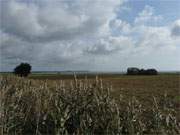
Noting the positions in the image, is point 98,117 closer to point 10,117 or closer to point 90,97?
point 90,97

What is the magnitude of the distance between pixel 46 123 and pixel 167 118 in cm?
261

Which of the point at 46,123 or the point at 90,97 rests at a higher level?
the point at 90,97

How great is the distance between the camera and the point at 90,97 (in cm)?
788

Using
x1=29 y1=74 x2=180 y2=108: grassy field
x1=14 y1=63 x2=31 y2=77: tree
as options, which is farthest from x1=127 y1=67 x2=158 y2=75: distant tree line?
x1=29 y1=74 x2=180 y2=108: grassy field

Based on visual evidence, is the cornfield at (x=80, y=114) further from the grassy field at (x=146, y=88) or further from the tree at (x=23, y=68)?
the tree at (x=23, y=68)


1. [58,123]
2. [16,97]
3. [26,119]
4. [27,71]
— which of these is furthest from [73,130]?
[27,71]

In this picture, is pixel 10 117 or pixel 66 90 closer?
pixel 10 117

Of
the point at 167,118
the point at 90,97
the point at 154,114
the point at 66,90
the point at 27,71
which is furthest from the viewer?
the point at 27,71

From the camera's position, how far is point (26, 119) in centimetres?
796

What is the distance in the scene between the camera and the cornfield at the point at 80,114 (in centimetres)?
676

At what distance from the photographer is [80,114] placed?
25.4 feet

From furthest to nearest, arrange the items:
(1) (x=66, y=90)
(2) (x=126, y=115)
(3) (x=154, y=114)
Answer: (1) (x=66, y=90) → (2) (x=126, y=115) → (3) (x=154, y=114)

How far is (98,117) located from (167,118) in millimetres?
1818

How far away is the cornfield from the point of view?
676 cm
